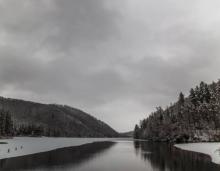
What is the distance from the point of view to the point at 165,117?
7490 inches

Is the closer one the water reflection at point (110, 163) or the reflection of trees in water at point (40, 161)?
the water reflection at point (110, 163)

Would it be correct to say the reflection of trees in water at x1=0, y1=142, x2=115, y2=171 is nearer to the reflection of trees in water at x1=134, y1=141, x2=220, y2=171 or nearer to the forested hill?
the reflection of trees in water at x1=134, y1=141, x2=220, y2=171

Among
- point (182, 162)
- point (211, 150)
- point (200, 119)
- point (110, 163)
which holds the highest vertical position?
point (200, 119)

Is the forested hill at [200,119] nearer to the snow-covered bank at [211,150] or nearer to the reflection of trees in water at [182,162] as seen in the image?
the snow-covered bank at [211,150]

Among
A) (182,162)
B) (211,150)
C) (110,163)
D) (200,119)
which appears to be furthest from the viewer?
(200,119)

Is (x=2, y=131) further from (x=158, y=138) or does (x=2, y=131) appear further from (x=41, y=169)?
(x=41, y=169)

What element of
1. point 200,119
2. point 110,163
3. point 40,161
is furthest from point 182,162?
point 200,119

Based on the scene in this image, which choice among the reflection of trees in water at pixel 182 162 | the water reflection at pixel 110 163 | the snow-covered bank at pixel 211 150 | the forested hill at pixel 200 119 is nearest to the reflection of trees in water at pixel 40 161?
the water reflection at pixel 110 163

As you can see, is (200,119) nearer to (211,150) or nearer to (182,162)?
(211,150)

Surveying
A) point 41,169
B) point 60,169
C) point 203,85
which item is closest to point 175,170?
point 60,169

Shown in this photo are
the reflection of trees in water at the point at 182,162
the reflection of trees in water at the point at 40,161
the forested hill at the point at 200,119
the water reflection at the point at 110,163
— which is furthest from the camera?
the forested hill at the point at 200,119

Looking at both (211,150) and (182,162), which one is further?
(211,150)

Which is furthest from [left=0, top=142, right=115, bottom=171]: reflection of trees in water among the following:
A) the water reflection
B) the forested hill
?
the forested hill

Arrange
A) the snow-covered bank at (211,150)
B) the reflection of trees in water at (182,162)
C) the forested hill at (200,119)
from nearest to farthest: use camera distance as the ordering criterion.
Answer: the reflection of trees in water at (182,162)
the snow-covered bank at (211,150)
the forested hill at (200,119)
